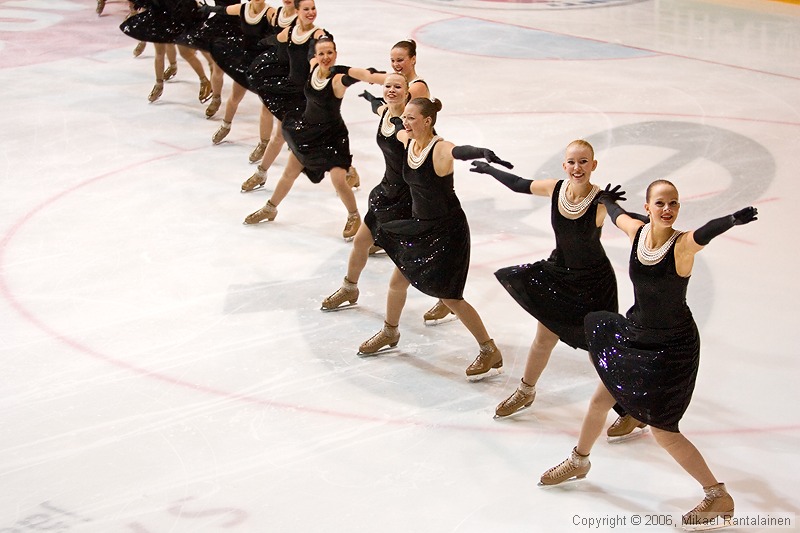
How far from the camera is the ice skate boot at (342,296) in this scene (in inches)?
266

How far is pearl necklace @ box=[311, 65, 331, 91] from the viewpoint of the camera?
7.56m

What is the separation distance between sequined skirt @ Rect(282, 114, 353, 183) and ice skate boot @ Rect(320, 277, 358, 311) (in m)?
1.31

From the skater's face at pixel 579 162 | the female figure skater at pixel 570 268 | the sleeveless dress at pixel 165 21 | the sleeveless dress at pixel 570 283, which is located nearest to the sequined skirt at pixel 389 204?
the female figure skater at pixel 570 268

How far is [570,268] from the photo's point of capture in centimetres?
516

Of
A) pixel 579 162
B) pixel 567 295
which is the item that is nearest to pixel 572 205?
pixel 579 162

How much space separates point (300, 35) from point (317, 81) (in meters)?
0.88

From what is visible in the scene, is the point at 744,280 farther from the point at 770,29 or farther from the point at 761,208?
the point at 770,29

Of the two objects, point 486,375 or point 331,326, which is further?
point 331,326

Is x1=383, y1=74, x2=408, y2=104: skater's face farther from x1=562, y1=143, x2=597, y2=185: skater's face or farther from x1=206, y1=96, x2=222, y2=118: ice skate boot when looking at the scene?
x1=206, y1=96, x2=222, y2=118: ice skate boot

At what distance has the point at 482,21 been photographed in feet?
49.3

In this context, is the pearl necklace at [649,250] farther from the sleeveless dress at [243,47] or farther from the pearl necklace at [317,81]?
the sleeveless dress at [243,47]

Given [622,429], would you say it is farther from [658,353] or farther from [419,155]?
[419,155]

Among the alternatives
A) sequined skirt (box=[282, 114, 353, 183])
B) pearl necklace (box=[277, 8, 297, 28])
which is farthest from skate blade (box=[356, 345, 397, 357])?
pearl necklace (box=[277, 8, 297, 28])

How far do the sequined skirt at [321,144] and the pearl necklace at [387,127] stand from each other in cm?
139
